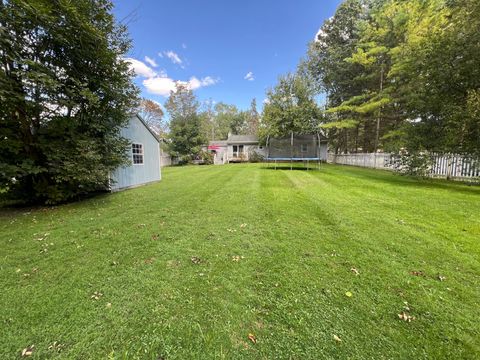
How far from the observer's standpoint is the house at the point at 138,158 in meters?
8.94

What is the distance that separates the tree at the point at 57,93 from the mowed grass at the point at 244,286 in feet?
5.52

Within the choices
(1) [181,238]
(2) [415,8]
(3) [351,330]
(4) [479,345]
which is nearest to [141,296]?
(1) [181,238]

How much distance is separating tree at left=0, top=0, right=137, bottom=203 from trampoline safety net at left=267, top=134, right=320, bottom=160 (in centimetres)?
1094

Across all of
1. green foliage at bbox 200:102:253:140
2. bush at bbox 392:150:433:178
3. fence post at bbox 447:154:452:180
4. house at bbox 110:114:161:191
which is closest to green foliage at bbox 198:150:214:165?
house at bbox 110:114:161:191

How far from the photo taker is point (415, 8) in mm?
13859

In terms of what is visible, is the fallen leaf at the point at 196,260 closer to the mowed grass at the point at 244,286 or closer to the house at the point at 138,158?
the mowed grass at the point at 244,286

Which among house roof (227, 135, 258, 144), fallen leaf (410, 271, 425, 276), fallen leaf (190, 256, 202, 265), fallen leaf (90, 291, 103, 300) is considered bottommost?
fallen leaf (90, 291, 103, 300)

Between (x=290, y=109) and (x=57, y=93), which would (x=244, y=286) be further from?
(x=290, y=109)

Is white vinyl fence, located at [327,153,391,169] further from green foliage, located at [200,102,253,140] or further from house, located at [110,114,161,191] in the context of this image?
green foliage, located at [200,102,253,140]

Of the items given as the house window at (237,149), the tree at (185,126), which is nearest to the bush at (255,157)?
the house window at (237,149)

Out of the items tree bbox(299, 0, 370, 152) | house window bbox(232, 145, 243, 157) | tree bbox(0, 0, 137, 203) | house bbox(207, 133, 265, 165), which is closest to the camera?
tree bbox(0, 0, 137, 203)

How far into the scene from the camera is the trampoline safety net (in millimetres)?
15000

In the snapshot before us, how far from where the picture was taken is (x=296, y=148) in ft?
50.4

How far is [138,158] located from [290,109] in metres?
16.8
